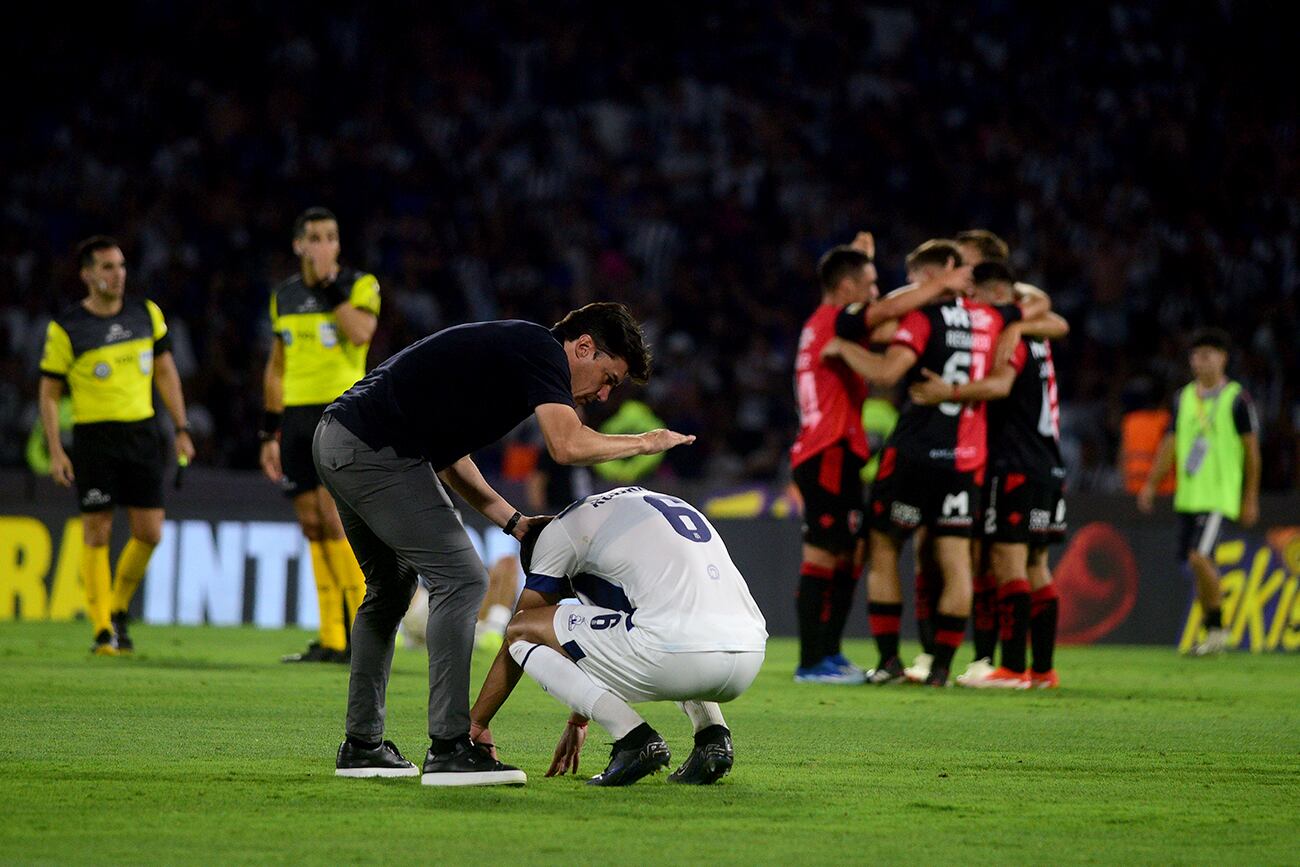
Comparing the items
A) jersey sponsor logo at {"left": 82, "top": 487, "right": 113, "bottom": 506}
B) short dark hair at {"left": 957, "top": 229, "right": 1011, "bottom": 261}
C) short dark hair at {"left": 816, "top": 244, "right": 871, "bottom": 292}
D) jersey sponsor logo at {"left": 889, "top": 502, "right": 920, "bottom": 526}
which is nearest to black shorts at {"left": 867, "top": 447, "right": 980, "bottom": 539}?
jersey sponsor logo at {"left": 889, "top": 502, "right": 920, "bottom": 526}

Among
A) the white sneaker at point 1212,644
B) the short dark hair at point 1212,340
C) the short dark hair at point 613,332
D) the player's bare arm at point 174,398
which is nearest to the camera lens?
the short dark hair at point 613,332

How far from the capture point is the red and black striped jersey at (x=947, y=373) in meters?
9.34

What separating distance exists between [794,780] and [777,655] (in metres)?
6.60

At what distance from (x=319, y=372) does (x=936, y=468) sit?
358 centimetres

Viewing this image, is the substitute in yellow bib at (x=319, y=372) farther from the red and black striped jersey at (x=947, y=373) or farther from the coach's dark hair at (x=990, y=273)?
the coach's dark hair at (x=990, y=273)

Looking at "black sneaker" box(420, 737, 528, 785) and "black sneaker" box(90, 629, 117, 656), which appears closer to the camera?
"black sneaker" box(420, 737, 528, 785)

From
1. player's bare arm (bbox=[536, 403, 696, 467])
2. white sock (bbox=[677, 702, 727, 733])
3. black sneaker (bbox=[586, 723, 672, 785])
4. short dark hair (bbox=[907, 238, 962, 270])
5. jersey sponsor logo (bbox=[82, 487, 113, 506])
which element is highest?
short dark hair (bbox=[907, 238, 962, 270])

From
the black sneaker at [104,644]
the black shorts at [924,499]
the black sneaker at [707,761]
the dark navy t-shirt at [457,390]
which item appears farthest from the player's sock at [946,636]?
the black sneaker at [104,644]

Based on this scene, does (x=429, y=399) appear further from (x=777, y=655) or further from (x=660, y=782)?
(x=777, y=655)

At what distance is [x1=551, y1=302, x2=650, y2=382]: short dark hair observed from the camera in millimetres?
5285

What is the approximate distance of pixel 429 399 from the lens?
534 cm

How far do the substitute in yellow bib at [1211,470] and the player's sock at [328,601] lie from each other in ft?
21.8

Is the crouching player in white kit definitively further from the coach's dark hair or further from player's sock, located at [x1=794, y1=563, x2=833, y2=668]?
the coach's dark hair

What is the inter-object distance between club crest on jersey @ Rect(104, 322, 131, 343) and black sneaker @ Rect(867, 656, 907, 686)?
195 inches
